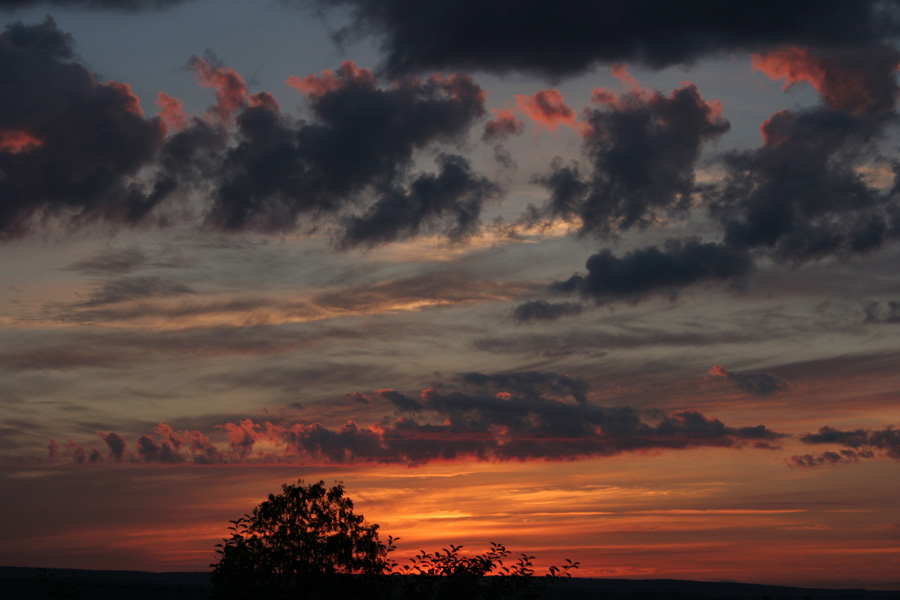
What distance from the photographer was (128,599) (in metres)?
40.1

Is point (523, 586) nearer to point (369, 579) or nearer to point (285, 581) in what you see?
point (369, 579)

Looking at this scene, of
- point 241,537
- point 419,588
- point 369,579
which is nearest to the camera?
point 419,588

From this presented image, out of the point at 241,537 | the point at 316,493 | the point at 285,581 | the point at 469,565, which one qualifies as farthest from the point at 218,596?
the point at 316,493

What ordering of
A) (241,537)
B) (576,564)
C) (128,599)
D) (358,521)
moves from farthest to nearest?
1. (358,521)
2. (241,537)
3. (576,564)
4. (128,599)

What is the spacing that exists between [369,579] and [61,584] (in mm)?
22695

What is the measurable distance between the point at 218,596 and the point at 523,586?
18945mm

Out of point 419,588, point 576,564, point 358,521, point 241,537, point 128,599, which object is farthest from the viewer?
point 358,521

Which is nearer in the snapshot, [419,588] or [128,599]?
[128,599]

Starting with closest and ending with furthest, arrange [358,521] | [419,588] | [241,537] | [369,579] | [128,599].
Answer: [128,599]
[419,588]
[369,579]
[241,537]
[358,521]

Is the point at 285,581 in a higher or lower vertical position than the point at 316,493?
lower

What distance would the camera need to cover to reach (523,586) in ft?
157

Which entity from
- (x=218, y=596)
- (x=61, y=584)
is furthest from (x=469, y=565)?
(x=61, y=584)

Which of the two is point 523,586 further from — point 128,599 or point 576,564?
point 128,599

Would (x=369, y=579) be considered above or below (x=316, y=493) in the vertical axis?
below
